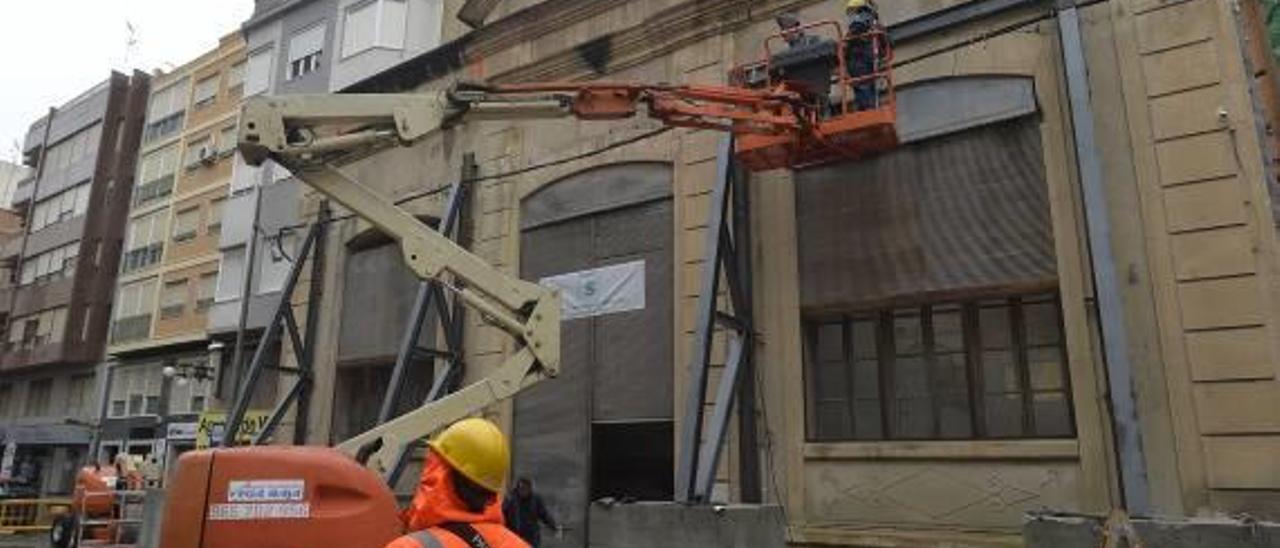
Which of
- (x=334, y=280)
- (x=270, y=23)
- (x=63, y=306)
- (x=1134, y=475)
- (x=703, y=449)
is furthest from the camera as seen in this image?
(x=63, y=306)

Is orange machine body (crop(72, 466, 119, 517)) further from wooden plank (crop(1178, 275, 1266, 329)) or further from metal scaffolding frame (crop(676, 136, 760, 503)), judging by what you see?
wooden plank (crop(1178, 275, 1266, 329))

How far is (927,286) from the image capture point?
420 inches

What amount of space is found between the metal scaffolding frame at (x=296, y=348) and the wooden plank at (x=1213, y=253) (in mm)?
13222

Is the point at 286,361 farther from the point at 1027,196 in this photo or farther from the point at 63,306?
the point at 63,306

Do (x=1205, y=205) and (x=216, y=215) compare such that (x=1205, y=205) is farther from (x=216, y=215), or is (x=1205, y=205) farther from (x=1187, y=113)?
(x=216, y=215)

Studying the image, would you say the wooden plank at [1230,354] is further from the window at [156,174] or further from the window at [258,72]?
the window at [156,174]

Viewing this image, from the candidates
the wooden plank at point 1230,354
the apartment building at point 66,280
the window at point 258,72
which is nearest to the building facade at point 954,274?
the wooden plank at point 1230,354

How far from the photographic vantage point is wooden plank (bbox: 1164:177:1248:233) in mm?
9008

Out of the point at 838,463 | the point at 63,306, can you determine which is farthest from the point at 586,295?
the point at 63,306

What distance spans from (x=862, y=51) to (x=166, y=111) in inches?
1570

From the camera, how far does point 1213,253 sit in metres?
9.04

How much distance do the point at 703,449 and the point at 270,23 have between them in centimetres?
2821

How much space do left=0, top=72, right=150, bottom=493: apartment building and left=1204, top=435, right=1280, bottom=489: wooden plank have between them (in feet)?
132

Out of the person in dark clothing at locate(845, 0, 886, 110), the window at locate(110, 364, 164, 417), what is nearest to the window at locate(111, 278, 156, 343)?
the window at locate(110, 364, 164, 417)
